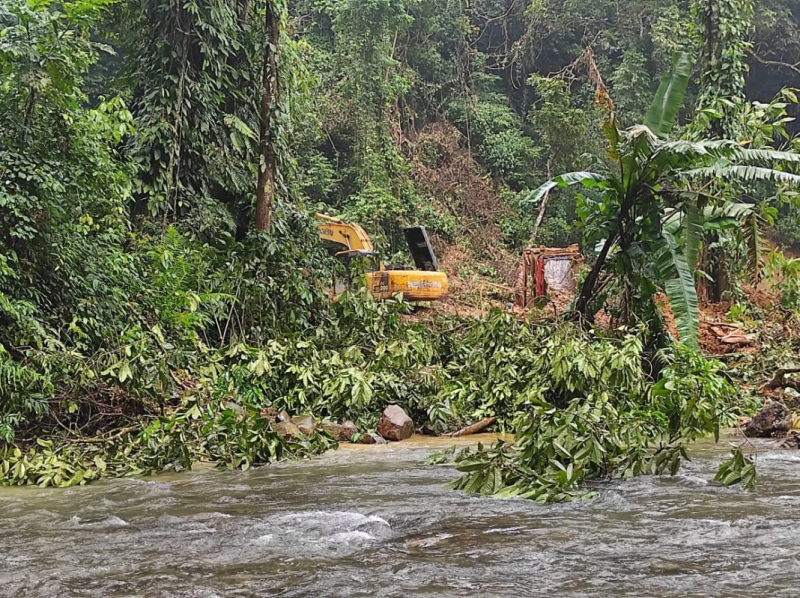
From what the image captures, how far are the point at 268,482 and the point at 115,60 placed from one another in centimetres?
2193

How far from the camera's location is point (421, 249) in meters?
18.7

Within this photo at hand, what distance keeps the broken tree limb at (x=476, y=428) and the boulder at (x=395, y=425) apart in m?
0.51

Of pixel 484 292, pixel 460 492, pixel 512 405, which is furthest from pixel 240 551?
pixel 484 292

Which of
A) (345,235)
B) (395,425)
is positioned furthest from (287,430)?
(345,235)

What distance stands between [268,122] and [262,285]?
2.88 m

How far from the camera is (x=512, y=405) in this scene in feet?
28.7

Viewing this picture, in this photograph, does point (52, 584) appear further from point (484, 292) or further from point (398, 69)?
point (398, 69)

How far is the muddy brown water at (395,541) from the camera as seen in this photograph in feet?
9.17

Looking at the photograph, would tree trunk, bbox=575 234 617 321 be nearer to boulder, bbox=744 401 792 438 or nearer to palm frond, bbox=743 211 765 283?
palm frond, bbox=743 211 765 283

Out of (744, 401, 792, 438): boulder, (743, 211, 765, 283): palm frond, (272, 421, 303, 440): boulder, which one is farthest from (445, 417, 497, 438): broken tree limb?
(743, 211, 765, 283): palm frond

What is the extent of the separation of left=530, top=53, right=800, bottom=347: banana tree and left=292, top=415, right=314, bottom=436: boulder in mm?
3894

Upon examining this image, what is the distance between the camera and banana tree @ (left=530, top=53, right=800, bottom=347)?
8758mm

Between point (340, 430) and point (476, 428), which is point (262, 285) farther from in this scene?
point (476, 428)

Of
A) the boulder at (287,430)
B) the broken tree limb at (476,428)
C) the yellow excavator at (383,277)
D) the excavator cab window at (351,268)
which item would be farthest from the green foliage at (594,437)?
the yellow excavator at (383,277)
